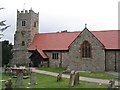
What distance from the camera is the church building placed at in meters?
37.7

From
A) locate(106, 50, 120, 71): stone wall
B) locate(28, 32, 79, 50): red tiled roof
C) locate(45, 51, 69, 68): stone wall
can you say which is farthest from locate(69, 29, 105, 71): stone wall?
locate(28, 32, 79, 50): red tiled roof

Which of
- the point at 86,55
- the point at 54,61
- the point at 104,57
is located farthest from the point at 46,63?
the point at 104,57

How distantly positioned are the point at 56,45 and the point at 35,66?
498 centimetres

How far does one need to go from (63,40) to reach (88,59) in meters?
7.70

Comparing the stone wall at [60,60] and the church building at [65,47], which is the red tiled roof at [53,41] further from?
the stone wall at [60,60]

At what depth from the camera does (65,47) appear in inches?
1672

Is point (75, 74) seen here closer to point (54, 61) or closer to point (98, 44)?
point (98, 44)

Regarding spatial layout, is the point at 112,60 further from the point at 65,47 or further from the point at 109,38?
the point at 65,47

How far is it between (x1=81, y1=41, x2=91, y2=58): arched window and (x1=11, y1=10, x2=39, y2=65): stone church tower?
12.6 m

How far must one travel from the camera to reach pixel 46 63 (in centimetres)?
4362

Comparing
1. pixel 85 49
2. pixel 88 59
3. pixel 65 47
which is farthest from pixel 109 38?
pixel 65 47

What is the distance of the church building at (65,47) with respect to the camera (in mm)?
37719

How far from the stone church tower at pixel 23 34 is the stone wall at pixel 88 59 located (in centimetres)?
1151

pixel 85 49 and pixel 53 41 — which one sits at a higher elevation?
pixel 53 41
